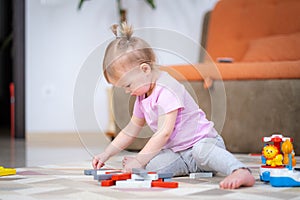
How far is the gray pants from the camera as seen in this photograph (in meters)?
1.29

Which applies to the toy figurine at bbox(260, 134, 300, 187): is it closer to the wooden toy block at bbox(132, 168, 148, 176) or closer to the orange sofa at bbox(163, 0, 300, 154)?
the wooden toy block at bbox(132, 168, 148, 176)

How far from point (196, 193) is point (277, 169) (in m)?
0.26

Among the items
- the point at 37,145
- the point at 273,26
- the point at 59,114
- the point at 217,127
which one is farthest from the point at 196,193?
the point at 59,114

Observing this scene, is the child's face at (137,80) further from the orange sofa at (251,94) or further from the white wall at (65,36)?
the white wall at (65,36)

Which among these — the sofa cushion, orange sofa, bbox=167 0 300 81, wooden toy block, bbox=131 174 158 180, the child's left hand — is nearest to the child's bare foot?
wooden toy block, bbox=131 174 158 180

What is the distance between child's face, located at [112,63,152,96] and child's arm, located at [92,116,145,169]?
0.14m

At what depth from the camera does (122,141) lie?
1.45 m

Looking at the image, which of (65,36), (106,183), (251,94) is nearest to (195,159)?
(106,183)

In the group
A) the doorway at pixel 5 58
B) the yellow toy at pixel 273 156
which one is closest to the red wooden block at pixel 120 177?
the yellow toy at pixel 273 156

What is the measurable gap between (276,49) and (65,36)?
1348 mm

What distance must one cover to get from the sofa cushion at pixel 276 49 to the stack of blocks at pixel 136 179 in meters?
1.33

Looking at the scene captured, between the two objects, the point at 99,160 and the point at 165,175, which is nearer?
the point at 165,175

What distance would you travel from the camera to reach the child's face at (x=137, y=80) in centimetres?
128

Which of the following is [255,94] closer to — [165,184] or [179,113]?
[179,113]
